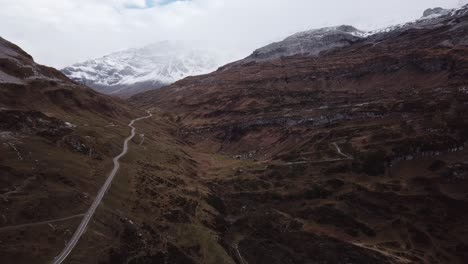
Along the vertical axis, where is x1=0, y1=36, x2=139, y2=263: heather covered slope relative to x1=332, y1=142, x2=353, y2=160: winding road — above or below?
above

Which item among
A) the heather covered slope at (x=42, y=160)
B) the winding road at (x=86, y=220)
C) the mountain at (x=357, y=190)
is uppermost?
the heather covered slope at (x=42, y=160)

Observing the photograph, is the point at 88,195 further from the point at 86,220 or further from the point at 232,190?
the point at 232,190

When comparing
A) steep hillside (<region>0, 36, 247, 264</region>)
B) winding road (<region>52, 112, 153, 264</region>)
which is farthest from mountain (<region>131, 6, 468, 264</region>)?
winding road (<region>52, 112, 153, 264</region>)

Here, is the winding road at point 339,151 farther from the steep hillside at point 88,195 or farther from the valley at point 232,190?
the steep hillside at point 88,195

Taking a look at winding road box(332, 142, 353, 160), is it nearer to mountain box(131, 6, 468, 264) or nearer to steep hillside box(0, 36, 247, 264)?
mountain box(131, 6, 468, 264)

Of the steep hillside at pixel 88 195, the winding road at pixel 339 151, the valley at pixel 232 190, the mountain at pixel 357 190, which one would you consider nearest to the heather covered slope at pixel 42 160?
the steep hillside at pixel 88 195

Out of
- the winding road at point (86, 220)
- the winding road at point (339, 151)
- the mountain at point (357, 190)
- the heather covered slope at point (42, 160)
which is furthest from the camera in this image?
the winding road at point (339, 151)

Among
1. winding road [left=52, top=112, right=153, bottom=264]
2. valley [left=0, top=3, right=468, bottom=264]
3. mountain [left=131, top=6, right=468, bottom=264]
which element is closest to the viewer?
winding road [left=52, top=112, right=153, bottom=264]

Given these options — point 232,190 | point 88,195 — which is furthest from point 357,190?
point 88,195

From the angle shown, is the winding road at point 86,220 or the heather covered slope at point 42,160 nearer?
the winding road at point 86,220

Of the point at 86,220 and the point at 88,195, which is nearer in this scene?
the point at 86,220

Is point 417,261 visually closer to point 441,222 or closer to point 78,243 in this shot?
point 441,222

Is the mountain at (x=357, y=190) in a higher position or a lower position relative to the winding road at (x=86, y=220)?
lower
